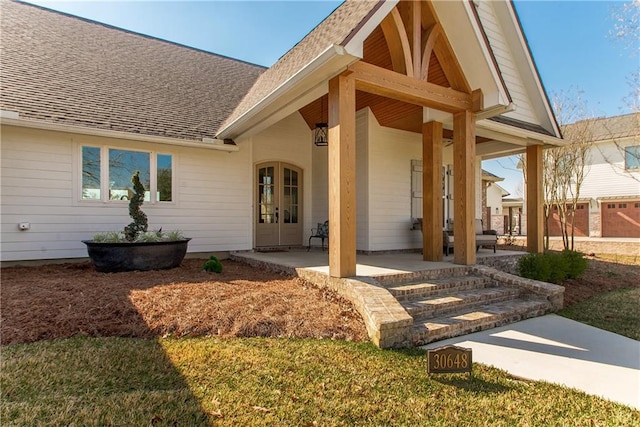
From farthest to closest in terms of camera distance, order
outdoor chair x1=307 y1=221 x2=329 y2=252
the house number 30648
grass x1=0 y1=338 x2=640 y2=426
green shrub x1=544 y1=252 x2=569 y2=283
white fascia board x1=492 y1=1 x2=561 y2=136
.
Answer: outdoor chair x1=307 y1=221 x2=329 y2=252 → white fascia board x1=492 y1=1 x2=561 y2=136 → green shrub x1=544 y1=252 x2=569 y2=283 → the house number 30648 → grass x1=0 y1=338 x2=640 y2=426

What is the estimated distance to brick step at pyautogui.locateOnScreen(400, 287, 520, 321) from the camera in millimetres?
4133

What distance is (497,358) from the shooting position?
325 cm

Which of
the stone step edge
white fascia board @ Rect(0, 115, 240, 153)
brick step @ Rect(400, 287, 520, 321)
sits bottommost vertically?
brick step @ Rect(400, 287, 520, 321)

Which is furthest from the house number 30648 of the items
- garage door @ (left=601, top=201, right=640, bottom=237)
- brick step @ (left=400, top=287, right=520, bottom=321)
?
garage door @ (left=601, top=201, right=640, bottom=237)

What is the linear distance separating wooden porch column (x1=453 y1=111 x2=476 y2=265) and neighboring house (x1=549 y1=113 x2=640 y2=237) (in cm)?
1599

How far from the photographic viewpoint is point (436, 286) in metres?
4.77

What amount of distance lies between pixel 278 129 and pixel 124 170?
384cm

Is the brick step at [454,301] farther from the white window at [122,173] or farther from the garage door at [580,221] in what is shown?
the garage door at [580,221]

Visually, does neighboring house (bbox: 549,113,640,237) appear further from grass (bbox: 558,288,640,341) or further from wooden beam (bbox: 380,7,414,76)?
wooden beam (bbox: 380,7,414,76)

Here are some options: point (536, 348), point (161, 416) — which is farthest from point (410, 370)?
point (161, 416)

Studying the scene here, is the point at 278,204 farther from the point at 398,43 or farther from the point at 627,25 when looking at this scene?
the point at 627,25

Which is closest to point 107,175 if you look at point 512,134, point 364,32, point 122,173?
point 122,173

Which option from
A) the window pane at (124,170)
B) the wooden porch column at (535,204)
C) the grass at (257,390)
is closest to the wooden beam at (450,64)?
the wooden porch column at (535,204)

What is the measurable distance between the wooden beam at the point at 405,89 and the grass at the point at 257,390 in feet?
11.5
